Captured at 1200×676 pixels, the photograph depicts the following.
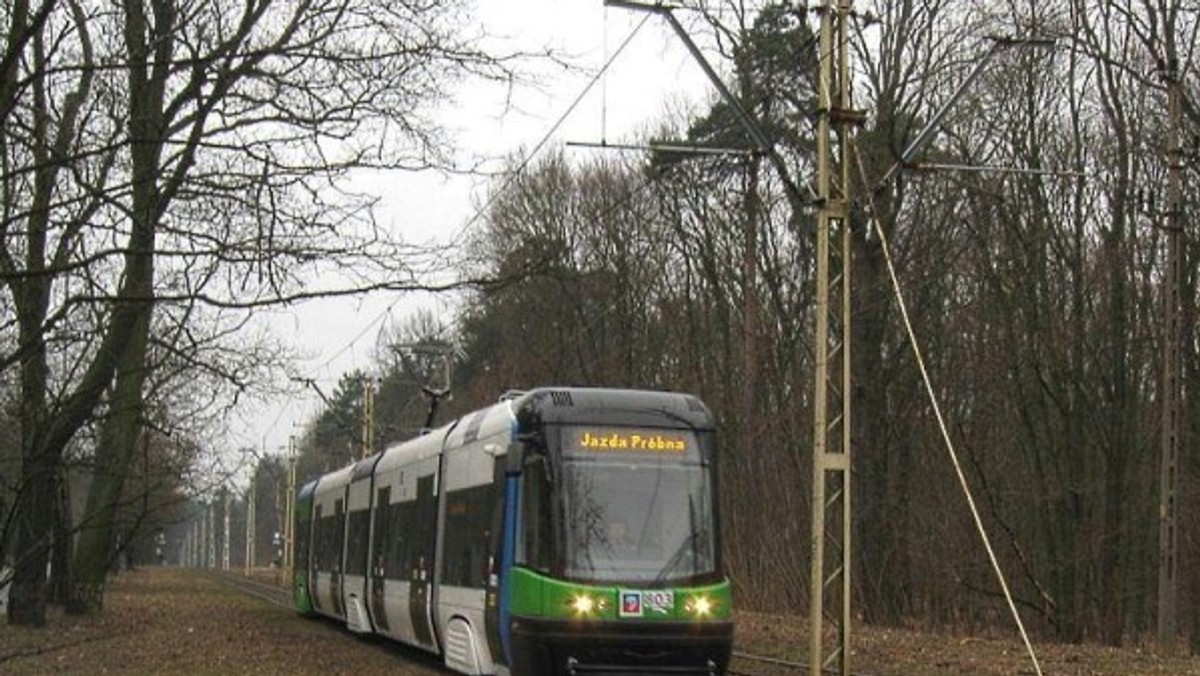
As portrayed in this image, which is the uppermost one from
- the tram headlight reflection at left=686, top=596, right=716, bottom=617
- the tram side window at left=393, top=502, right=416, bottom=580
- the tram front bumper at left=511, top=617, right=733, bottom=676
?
the tram side window at left=393, top=502, right=416, bottom=580

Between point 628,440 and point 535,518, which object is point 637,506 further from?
point 535,518

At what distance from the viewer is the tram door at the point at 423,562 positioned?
1841 cm

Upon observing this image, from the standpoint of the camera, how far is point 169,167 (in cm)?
866

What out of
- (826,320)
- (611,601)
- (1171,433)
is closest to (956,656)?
(1171,433)

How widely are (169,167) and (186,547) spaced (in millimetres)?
184381

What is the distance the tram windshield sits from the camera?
14.3 meters

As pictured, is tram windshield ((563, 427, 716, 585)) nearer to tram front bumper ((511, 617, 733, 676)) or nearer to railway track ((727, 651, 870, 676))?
tram front bumper ((511, 617, 733, 676))

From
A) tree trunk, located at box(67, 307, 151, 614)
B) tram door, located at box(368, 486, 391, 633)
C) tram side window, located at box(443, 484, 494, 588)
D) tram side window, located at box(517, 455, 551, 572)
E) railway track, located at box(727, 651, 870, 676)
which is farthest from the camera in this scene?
tram door, located at box(368, 486, 391, 633)

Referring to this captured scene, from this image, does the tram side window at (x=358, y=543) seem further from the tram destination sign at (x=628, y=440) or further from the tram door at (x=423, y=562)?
the tram destination sign at (x=628, y=440)

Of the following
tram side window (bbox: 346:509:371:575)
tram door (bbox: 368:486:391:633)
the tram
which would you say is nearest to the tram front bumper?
the tram

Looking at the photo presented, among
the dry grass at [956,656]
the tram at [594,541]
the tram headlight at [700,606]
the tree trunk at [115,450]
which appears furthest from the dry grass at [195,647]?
the dry grass at [956,656]

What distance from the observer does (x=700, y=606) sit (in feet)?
47.1

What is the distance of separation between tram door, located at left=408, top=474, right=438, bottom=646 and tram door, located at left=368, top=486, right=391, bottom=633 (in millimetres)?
2074

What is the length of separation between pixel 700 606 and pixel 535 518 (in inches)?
68.5
